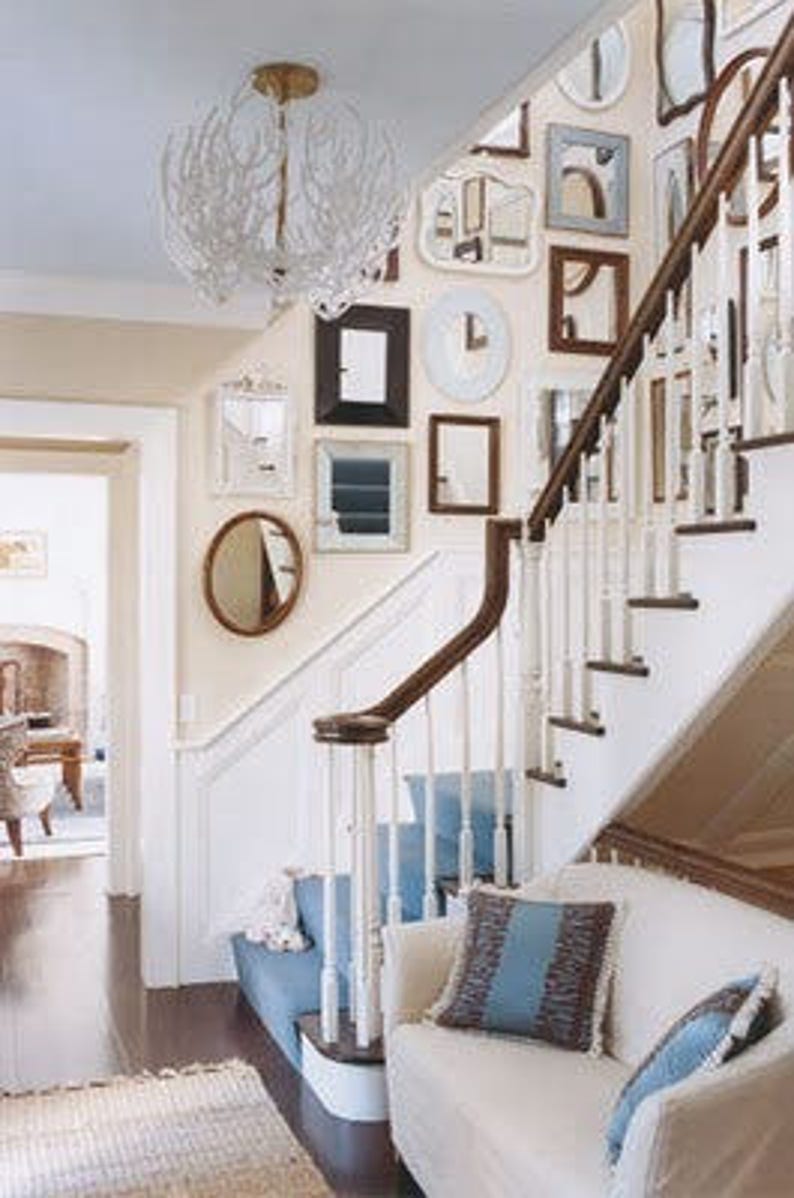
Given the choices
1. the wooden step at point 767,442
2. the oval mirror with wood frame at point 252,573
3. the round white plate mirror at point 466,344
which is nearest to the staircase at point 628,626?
the wooden step at point 767,442

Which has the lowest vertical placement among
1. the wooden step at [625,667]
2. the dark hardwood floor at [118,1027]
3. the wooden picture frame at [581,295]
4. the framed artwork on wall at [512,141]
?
the dark hardwood floor at [118,1027]

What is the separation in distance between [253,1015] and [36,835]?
13.2ft

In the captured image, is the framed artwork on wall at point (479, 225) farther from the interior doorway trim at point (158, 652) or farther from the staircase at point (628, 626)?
the interior doorway trim at point (158, 652)

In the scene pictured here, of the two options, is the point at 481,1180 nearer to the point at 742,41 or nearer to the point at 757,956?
the point at 757,956

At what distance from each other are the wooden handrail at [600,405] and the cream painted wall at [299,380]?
141cm

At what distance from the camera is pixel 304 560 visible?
4887mm

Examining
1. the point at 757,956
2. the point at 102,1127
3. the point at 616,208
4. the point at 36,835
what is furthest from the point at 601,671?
the point at 36,835

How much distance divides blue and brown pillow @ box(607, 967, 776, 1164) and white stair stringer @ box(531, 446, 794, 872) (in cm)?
71

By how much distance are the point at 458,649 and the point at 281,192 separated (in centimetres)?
139

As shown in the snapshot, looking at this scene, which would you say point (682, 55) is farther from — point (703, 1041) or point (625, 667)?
point (703, 1041)

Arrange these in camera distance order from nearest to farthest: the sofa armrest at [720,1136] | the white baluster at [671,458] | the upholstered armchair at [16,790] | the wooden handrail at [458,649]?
the sofa armrest at [720,1136]
the white baluster at [671,458]
the wooden handrail at [458,649]
the upholstered armchair at [16,790]

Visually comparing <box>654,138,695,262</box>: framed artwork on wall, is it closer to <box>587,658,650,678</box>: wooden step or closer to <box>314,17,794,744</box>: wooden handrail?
<box>314,17,794,744</box>: wooden handrail

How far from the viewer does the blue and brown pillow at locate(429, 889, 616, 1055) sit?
112 inches

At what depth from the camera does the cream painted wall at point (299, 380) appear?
4617mm
